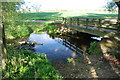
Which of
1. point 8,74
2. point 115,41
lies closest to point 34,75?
point 8,74

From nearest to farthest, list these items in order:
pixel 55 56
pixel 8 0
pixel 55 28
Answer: pixel 8 0
pixel 55 56
pixel 55 28

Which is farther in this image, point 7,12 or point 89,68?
point 89,68

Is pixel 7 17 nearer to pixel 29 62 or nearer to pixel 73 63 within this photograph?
pixel 29 62

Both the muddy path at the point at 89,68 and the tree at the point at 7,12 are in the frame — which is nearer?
the tree at the point at 7,12

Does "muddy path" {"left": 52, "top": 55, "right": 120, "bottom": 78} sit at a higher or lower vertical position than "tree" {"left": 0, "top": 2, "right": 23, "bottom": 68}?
lower

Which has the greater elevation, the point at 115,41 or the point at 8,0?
the point at 8,0

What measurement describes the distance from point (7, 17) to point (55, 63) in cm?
473

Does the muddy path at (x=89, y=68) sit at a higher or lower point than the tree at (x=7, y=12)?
lower

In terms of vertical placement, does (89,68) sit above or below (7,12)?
below

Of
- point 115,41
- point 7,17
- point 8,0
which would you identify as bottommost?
point 115,41

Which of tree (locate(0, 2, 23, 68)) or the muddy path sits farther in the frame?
the muddy path

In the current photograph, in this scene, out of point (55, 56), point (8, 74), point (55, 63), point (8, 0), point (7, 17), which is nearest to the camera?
point (8, 74)

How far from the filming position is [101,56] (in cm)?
968

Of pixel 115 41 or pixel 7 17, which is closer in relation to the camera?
pixel 7 17
